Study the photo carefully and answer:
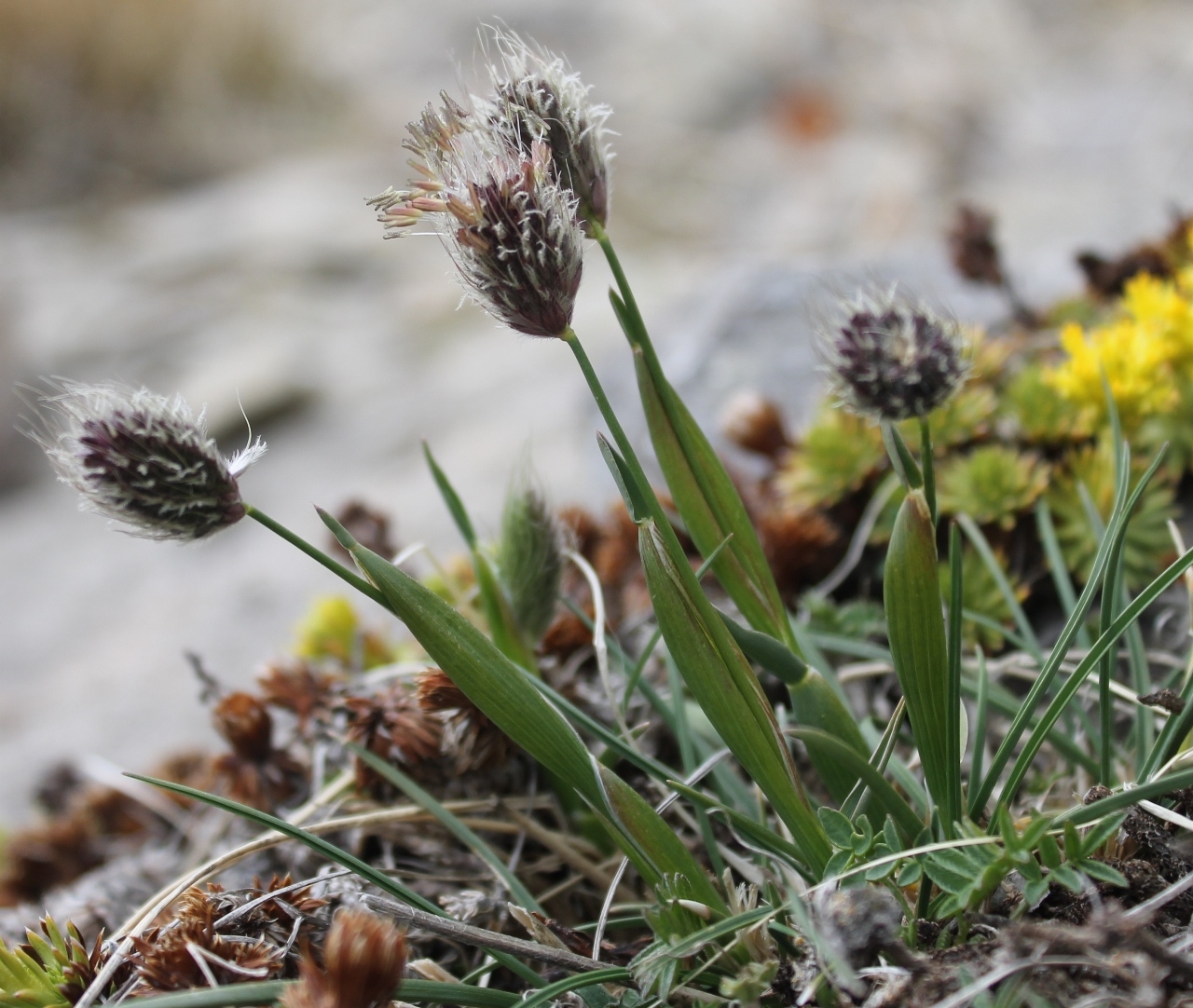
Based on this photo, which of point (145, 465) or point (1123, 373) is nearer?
point (145, 465)

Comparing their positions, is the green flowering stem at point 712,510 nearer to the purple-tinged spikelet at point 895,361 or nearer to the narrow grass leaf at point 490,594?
the purple-tinged spikelet at point 895,361

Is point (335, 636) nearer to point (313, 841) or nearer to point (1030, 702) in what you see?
point (313, 841)

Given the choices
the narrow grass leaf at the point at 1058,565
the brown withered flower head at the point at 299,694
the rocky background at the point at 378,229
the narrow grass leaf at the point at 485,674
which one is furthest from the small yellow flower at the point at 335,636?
the narrow grass leaf at the point at 1058,565

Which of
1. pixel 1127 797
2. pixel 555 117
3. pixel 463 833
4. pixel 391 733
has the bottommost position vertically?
pixel 1127 797

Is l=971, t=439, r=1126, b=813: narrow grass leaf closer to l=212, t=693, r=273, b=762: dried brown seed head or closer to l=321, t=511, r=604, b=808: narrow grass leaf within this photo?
l=321, t=511, r=604, b=808: narrow grass leaf

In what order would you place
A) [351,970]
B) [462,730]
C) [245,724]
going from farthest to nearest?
[245,724]
[462,730]
[351,970]

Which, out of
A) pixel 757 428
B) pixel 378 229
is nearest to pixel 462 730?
pixel 757 428
